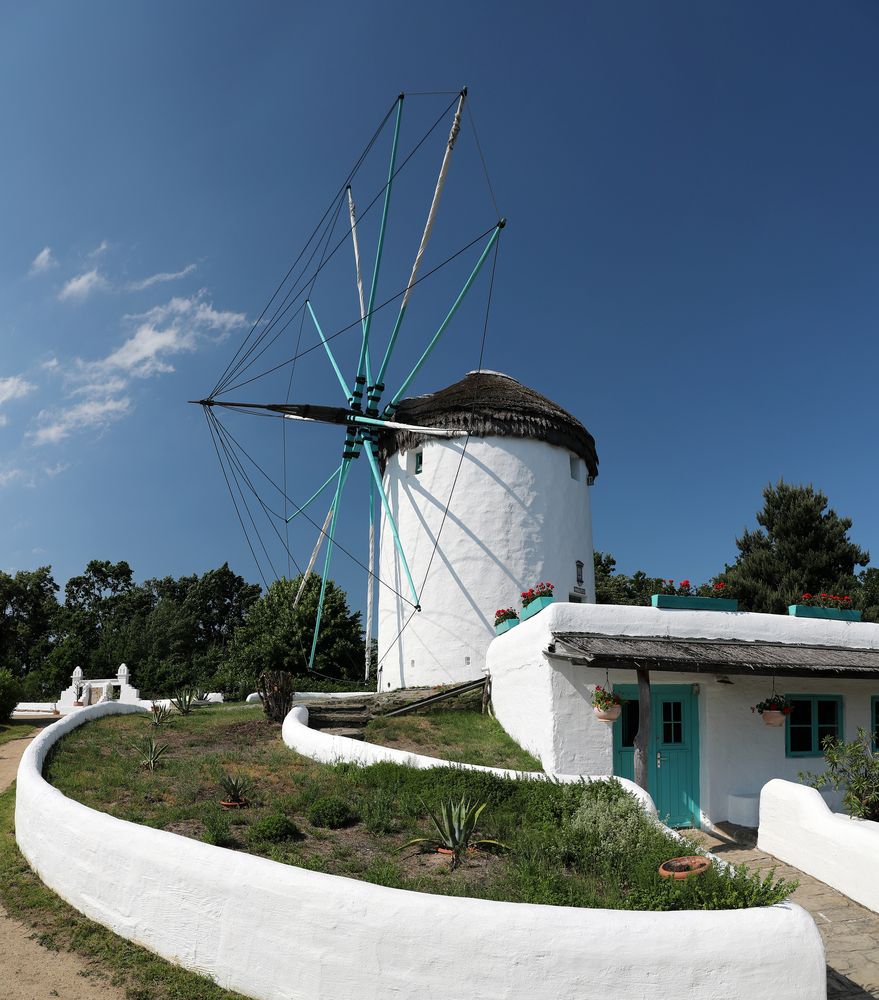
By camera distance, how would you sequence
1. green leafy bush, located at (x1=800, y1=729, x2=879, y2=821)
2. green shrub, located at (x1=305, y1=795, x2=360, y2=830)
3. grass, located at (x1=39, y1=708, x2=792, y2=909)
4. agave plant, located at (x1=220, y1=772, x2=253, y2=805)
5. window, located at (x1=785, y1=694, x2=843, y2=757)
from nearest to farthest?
1. grass, located at (x1=39, y1=708, x2=792, y2=909)
2. green shrub, located at (x1=305, y1=795, x2=360, y2=830)
3. green leafy bush, located at (x1=800, y1=729, x2=879, y2=821)
4. agave plant, located at (x1=220, y1=772, x2=253, y2=805)
5. window, located at (x1=785, y1=694, x2=843, y2=757)

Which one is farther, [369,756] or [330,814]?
[369,756]

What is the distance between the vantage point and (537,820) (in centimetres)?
838

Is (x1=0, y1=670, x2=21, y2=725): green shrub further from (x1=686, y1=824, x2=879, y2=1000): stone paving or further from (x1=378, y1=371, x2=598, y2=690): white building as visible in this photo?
(x1=686, y1=824, x2=879, y2=1000): stone paving

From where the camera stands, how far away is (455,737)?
43.9ft

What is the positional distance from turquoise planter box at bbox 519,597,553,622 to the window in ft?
14.5

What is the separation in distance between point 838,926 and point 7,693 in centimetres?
2174

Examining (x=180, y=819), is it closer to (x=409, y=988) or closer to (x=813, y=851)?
(x=409, y=988)

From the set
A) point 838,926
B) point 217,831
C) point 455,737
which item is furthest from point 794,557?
point 217,831

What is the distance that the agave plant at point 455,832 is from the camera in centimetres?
757

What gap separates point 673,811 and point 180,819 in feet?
24.4

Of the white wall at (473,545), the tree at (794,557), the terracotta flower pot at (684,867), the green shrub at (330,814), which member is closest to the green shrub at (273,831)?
the green shrub at (330,814)

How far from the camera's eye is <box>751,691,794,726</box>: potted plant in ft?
38.5

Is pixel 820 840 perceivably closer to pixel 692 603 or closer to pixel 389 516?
pixel 692 603

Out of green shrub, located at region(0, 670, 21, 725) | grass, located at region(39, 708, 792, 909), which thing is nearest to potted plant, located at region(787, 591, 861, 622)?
grass, located at region(39, 708, 792, 909)
